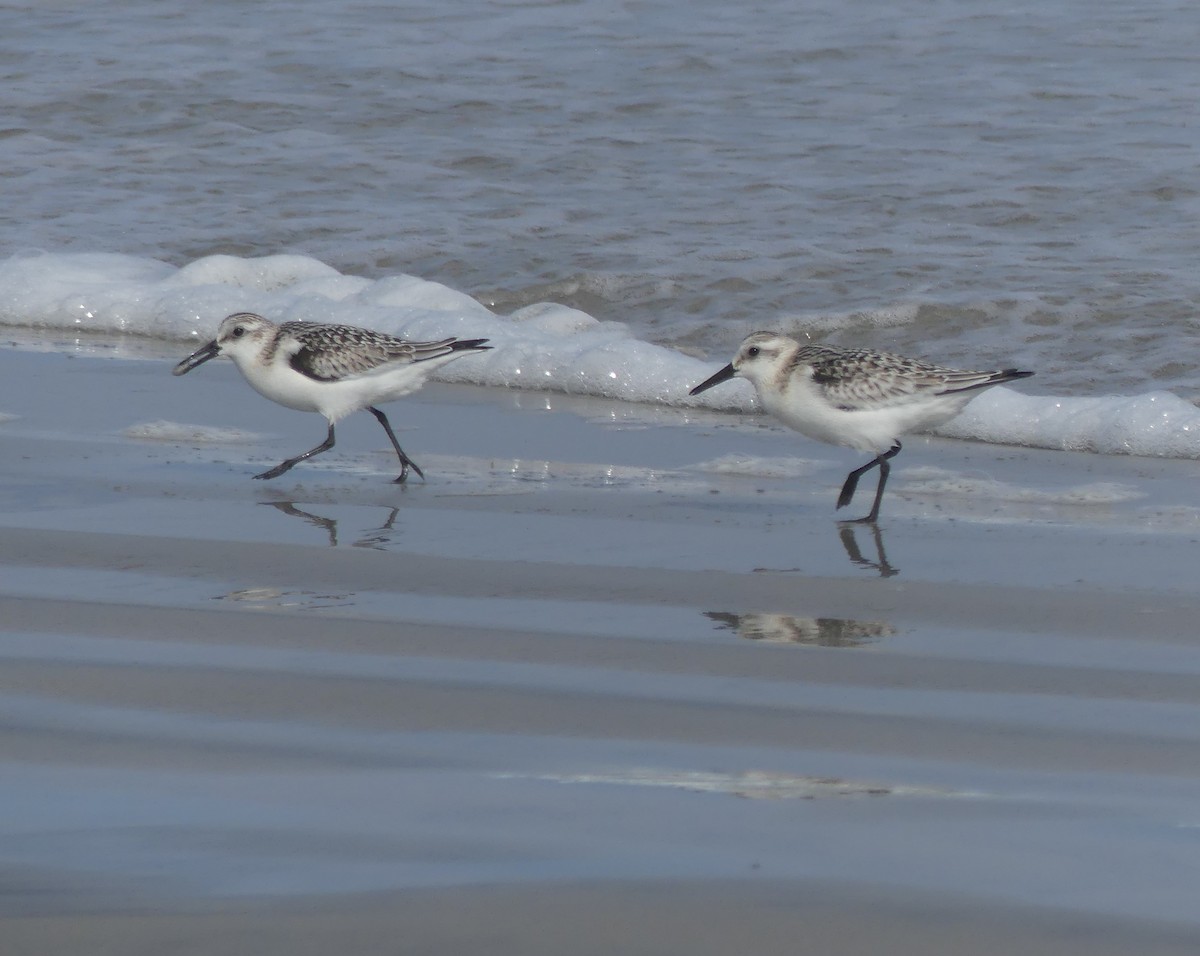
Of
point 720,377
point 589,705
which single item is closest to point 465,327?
point 720,377

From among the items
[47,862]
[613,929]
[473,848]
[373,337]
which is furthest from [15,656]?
[373,337]

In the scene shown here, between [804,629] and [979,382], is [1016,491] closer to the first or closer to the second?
[979,382]

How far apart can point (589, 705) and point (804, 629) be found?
37.9 inches

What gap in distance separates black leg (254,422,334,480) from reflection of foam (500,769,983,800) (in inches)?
132

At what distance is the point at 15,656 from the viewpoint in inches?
179

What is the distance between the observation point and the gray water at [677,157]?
10.9 m

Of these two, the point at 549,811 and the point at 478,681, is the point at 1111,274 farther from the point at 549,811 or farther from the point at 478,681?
the point at 549,811

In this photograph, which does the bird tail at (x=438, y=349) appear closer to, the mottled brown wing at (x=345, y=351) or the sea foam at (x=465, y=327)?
the mottled brown wing at (x=345, y=351)

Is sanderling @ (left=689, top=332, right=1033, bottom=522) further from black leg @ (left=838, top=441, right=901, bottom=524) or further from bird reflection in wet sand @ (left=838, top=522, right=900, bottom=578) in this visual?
bird reflection in wet sand @ (left=838, top=522, right=900, bottom=578)

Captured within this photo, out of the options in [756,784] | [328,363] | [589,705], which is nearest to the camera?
[756,784]

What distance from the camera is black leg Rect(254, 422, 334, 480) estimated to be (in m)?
6.93

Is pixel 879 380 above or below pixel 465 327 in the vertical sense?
above

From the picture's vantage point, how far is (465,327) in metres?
10.0

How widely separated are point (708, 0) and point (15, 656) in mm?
14949
